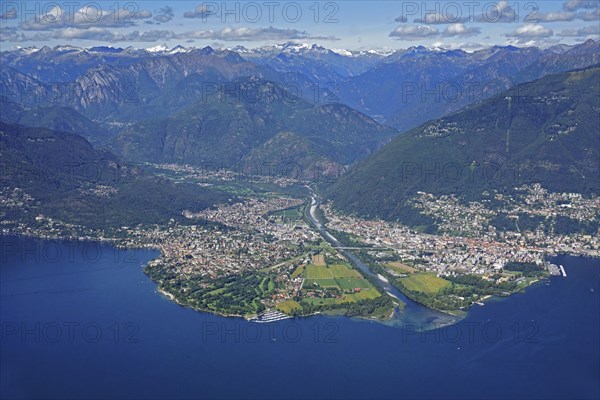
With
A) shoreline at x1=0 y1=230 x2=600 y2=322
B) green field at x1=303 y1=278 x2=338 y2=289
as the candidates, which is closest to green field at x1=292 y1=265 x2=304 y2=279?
green field at x1=303 y1=278 x2=338 y2=289

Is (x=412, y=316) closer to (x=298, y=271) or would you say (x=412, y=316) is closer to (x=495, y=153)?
(x=298, y=271)

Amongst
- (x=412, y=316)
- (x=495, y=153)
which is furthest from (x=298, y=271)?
(x=495, y=153)

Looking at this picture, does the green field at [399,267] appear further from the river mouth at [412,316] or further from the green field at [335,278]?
the green field at [335,278]

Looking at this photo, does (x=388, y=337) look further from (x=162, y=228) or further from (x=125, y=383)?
(x=162, y=228)

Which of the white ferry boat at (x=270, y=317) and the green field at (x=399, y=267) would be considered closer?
the white ferry boat at (x=270, y=317)

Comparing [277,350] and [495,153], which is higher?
[495,153]

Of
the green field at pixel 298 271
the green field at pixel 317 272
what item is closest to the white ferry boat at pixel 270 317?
the green field at pixel 298 271
